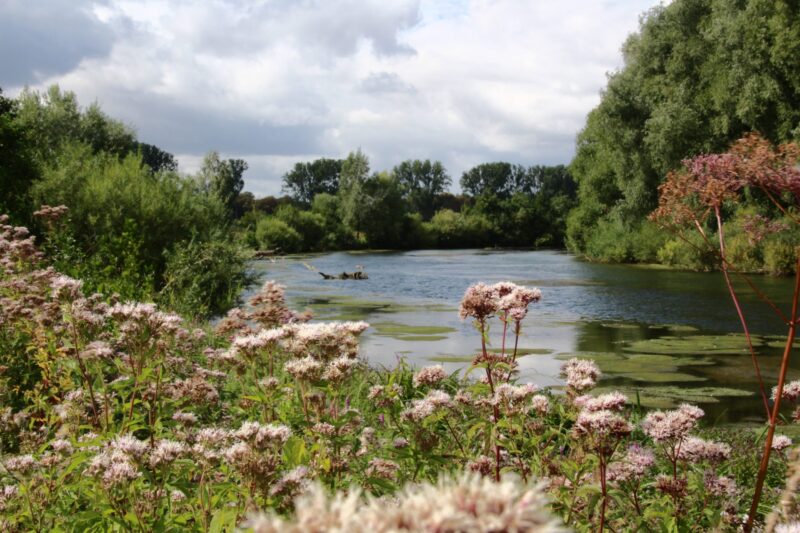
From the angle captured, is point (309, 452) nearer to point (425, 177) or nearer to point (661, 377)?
point (661, 377)

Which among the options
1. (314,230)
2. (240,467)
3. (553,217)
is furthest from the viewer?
(553,217)

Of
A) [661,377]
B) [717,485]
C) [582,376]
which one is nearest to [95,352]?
[582,376]

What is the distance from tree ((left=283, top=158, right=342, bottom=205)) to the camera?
113 m

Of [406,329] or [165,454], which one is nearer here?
[165,454]

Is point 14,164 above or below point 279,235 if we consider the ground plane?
above

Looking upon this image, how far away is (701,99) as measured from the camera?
25.9m

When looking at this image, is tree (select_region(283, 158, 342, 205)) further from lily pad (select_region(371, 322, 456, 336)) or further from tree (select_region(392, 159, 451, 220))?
lily pad (select_region(371, 322, 456, 336))

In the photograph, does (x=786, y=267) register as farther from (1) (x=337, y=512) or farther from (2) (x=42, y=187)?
(1) (x=337, y=512)

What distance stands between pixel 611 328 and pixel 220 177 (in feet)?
69.7

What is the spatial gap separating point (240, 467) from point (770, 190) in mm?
2300

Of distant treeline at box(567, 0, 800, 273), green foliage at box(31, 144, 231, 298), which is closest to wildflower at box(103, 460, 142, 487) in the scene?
green foliage at box(31, 144, 231, 298)

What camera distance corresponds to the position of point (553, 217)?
80.2 meters

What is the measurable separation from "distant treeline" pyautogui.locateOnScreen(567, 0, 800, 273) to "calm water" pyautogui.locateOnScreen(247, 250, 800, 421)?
11.4 feet

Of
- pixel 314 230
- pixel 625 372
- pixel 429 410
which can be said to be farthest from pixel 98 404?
pixel 314 230
